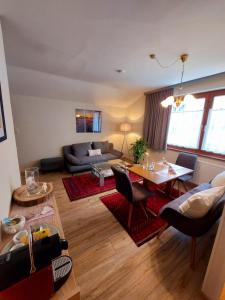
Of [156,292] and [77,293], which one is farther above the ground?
[77,293]

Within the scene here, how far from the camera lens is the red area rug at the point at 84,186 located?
2.66m

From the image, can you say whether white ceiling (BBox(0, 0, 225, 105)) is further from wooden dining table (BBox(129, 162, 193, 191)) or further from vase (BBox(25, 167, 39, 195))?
wooden dining table (BBox(129, 162, 193, 191))

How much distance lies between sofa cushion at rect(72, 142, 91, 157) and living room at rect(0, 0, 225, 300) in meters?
0.05

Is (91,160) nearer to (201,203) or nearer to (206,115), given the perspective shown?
(201,203)

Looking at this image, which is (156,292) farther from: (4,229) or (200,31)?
(200,31)

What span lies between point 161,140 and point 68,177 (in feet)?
9.29

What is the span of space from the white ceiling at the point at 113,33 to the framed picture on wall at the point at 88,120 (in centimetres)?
188

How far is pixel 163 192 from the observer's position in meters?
2.77

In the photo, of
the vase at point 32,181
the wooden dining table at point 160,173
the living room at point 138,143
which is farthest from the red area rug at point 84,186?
the vase at point 32,181

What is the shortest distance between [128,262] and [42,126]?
373 cm

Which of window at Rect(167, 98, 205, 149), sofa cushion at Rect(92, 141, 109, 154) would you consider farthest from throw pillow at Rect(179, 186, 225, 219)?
sofa cushion at Rect(92, 141, 109, 154)

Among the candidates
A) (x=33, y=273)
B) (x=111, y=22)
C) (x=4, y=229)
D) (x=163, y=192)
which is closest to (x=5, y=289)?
(x=33, y=273)

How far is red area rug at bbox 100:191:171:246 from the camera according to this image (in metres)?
1.76

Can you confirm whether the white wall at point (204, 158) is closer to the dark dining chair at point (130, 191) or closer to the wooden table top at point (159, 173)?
the wooden table top at point (159, 173)
